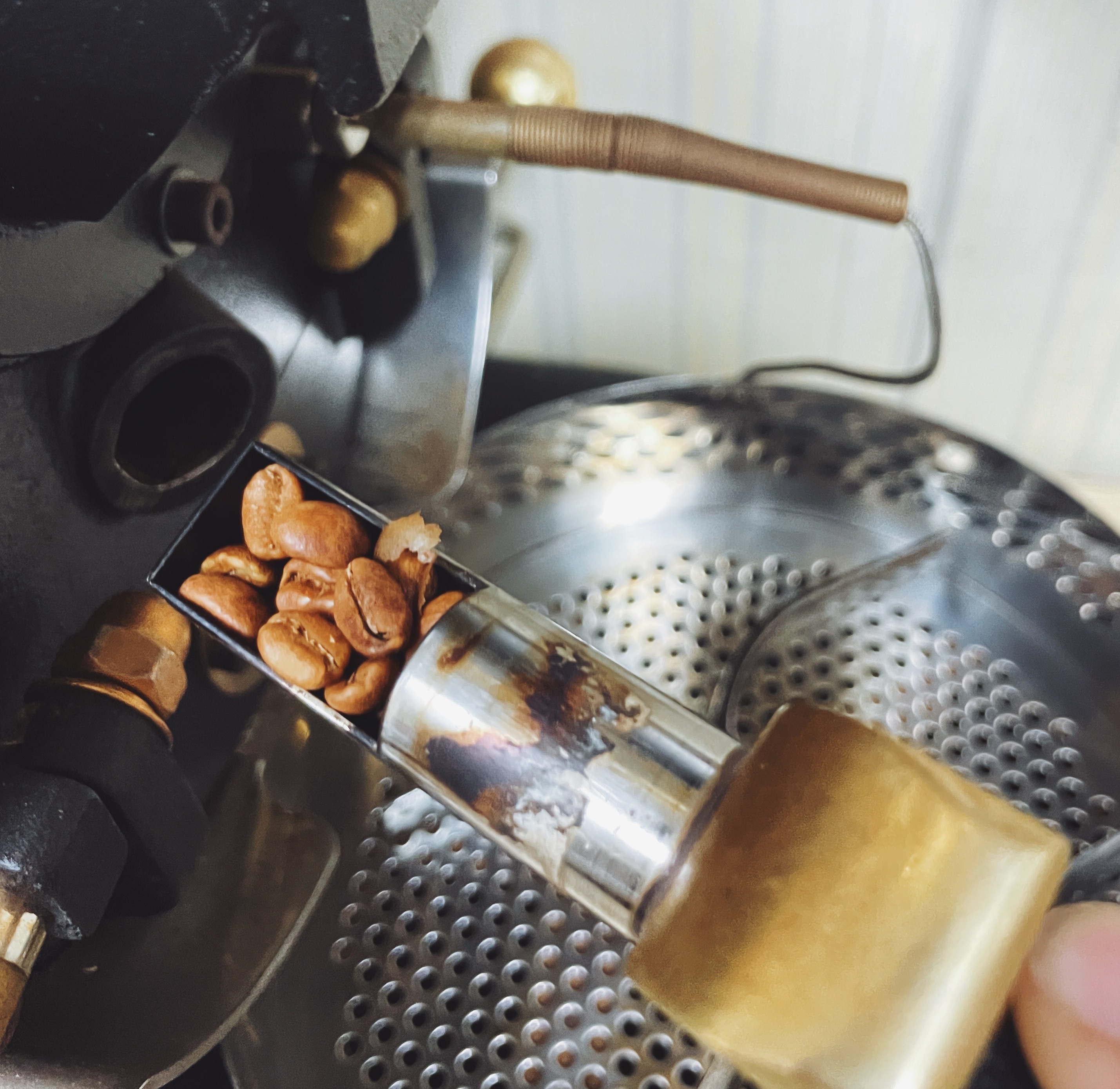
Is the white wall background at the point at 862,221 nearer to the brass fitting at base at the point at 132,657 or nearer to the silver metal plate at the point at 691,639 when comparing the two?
the silver metal plate at the point at 691,639

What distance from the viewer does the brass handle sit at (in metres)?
0.31

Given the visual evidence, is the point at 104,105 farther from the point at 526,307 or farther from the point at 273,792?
the point at 526,307

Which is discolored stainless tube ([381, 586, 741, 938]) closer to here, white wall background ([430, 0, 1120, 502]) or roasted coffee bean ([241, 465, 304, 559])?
roasted coffee bean ([241, 465, 304, 559])

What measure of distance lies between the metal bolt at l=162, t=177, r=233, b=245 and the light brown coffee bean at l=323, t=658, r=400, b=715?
0.13 metres

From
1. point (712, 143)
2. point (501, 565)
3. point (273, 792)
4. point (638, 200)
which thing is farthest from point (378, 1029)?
point (638, 200)

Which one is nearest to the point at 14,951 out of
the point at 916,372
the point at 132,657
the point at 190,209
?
the point at 132,657

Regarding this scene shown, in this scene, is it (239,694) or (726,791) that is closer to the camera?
(726,791)

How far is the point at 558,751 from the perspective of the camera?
235 millimetres

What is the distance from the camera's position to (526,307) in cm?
66

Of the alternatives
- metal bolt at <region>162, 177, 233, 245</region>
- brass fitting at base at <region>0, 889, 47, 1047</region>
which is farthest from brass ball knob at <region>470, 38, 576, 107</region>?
brass fitting at base at <region>0, 889, 47, 1047</region>

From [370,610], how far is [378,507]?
16cm

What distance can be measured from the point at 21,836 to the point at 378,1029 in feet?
0.44

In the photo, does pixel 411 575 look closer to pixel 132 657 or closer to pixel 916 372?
pixel 132 657

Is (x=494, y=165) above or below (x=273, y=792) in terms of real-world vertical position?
above
